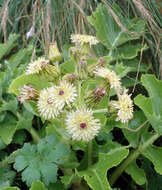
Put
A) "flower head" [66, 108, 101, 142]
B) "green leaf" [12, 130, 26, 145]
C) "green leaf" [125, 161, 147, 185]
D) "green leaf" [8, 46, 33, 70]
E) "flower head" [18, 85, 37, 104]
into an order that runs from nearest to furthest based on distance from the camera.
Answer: "flower head" [66, 108, 101, 142] < "flower head" [18, 85, 37, 104] < "green leaf" [125, 161, 147, 185] < "green leaf" [12, 130, 26, 145] < "green leaf" [8, 46, 33, 70]

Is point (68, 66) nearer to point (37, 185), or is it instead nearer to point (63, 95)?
point (63, 95)

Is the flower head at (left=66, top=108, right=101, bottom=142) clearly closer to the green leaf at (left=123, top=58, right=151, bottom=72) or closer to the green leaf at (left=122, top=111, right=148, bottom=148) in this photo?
the green leaf at (left=122, top=111, right=148, bottom=148)

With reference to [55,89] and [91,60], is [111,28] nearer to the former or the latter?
[91,60]

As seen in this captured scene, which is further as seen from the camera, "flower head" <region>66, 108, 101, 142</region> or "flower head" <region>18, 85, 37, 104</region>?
"flower head" <region>18, 85, 37, 104</region>

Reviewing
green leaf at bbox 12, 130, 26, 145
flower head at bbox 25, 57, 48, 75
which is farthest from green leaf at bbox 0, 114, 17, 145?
flower head at bbox 25, 57, 48, 75

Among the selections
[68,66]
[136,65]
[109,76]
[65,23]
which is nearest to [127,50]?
[136,65]

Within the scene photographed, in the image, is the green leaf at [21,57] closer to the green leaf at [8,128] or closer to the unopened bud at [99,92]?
the green leaf at [8,128]
